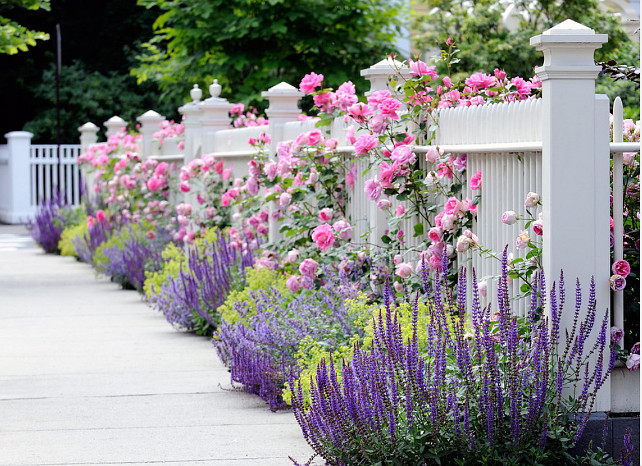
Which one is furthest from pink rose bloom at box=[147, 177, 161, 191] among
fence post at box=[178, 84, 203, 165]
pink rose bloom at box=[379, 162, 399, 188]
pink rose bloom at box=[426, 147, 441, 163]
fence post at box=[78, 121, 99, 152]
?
pink rose bloom at box=[426, 147, 441, 163]

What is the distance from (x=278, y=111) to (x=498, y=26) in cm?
1038

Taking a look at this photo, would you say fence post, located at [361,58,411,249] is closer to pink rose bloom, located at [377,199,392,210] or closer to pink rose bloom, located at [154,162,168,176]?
pink rose bloom, located at [377,199,392,210]

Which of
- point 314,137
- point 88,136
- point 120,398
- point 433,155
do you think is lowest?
point 120,398

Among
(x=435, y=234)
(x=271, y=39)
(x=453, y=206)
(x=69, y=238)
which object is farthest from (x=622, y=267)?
(x=271, y=39)

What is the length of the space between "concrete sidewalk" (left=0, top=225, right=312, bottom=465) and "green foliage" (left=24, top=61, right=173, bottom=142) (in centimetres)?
1943

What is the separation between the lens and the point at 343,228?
6.97 meters

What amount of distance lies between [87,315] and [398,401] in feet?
19.7

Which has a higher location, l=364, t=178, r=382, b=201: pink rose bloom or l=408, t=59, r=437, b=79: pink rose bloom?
l=408, t=59, r=437, b=79: pink rose bloom

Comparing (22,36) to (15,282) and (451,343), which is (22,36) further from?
(451,343)

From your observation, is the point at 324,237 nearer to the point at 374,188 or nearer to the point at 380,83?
the point at 374,188

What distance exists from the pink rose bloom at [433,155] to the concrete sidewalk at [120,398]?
1.37 metres

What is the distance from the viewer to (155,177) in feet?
42.3

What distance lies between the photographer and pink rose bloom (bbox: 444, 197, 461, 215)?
5.38 meters

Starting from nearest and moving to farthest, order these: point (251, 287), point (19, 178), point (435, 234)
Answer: point (435, 234)
point (251, 287)
point (19, 178)
